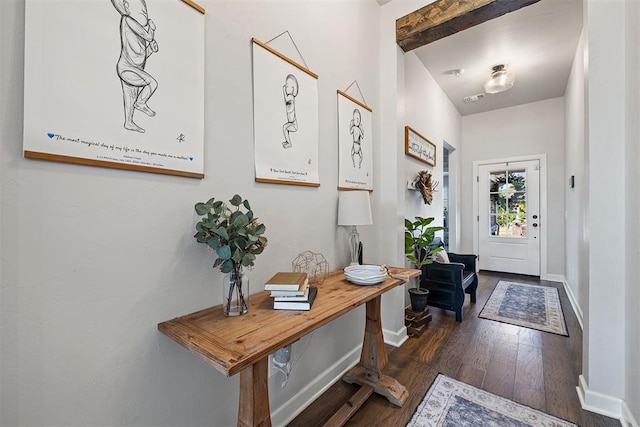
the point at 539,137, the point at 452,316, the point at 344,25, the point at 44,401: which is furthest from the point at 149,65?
the point at 539,137

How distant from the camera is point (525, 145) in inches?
186

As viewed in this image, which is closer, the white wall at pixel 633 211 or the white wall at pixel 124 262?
the white wall at pixel 124 262

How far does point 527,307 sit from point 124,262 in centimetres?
409

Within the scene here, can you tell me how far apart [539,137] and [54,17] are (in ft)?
19.6

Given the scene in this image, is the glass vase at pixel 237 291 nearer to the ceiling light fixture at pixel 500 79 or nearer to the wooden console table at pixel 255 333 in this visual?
the wooden console table at pixel 255 333

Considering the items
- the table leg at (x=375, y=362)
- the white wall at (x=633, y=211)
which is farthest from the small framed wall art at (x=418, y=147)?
the table leg at (x=375, y=362)

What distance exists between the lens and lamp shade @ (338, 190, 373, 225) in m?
1.82

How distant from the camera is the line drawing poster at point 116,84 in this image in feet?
2.60

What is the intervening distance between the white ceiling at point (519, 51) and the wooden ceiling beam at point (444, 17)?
31.1 inches

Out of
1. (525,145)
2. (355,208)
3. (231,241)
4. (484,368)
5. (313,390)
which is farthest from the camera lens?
(525,145)

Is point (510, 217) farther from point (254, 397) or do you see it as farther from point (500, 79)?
point (254, 397)

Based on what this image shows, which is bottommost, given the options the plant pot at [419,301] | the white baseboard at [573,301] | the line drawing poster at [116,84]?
the white baseboard at [573,301]

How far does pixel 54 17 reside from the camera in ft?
2.65

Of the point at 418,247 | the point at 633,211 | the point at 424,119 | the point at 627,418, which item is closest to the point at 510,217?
the point at 424,119
